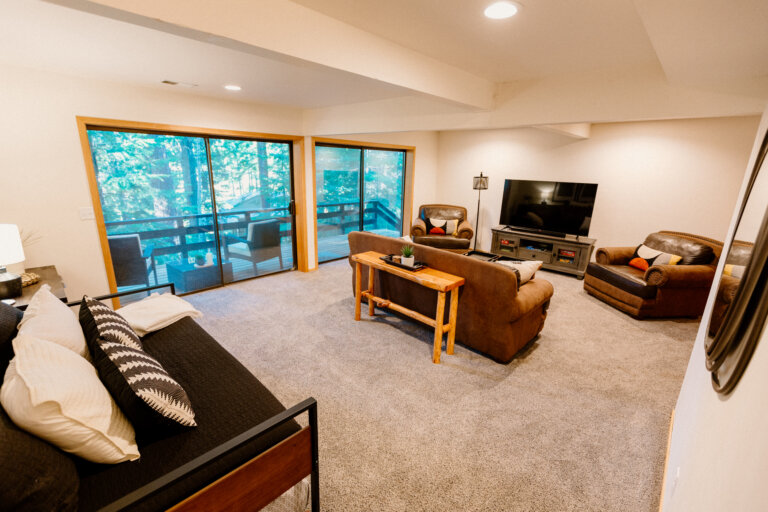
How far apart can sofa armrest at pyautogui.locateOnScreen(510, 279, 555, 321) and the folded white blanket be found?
2407 millimetres

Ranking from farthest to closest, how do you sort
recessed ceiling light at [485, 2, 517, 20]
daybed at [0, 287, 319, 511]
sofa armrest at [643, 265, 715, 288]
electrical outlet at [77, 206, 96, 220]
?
sofa armrest at [643, 265, 715, 288], electrical outlet at [77, 206, 96, 220], recessed ceiling light at [485, 2, 517, 20], daybed at [0, 287, 319, 511]

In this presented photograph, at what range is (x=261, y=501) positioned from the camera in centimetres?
122

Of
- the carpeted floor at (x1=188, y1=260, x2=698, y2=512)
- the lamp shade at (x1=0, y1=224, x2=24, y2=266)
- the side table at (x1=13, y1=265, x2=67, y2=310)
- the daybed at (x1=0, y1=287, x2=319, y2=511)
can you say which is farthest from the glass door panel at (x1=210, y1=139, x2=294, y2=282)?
the daybed at (x1=0, y1=287, x2=319, y2=511)

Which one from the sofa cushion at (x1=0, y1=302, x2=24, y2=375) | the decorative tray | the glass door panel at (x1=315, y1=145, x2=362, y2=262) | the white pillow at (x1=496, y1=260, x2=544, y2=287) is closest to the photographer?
the sofa cushion at (x1=0, y1=302, x2=24, y2=375)

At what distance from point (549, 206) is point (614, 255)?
136 cm

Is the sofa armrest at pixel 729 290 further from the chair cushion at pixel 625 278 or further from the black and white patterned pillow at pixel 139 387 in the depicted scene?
the chair cushion at pixel 625 278

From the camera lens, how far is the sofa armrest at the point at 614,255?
4.23 m

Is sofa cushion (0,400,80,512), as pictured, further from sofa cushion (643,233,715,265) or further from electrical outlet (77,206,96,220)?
sofa cushion (643,233,715,265)

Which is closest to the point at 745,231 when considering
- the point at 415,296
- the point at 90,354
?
the point at 415,296

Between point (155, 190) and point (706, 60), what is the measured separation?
4.64 m

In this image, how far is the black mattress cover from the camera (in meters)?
1.09

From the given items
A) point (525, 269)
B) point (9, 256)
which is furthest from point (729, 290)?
point (9, 256)

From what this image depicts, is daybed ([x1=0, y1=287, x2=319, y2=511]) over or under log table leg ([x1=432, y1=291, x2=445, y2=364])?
over

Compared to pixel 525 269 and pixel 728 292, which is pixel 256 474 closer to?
pixel 728 292
